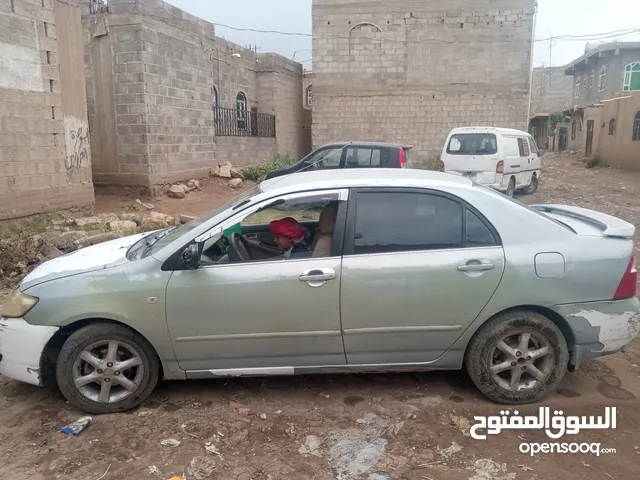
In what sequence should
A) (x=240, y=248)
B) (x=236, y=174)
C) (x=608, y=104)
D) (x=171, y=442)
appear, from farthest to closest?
(x=608, y=104) < (x=236, y=174) < (x=240, y=248) < (x=171, y=442)

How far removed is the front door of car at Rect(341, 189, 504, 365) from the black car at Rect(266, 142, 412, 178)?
608cm

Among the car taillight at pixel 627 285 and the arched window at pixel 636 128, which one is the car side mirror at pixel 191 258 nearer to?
the car taillight at pixel 627 285

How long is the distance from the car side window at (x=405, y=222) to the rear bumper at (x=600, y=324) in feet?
2.86

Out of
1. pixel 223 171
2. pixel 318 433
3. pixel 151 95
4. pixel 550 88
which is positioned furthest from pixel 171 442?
pixel 550 88

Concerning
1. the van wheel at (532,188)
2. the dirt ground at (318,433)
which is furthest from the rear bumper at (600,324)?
the van wheel at (532,188)

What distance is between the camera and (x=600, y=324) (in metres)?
3.31

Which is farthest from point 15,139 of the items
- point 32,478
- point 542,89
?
point 542,89

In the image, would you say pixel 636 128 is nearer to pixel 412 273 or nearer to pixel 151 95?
pixel 151 95

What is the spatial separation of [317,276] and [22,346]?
1962 mm

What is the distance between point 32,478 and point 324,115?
1773 cm

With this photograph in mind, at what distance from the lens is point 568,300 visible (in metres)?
3.27

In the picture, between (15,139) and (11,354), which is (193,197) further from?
(11,354)

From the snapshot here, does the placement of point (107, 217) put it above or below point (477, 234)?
below

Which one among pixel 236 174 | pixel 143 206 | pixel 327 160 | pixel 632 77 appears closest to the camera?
pixel 327 160
